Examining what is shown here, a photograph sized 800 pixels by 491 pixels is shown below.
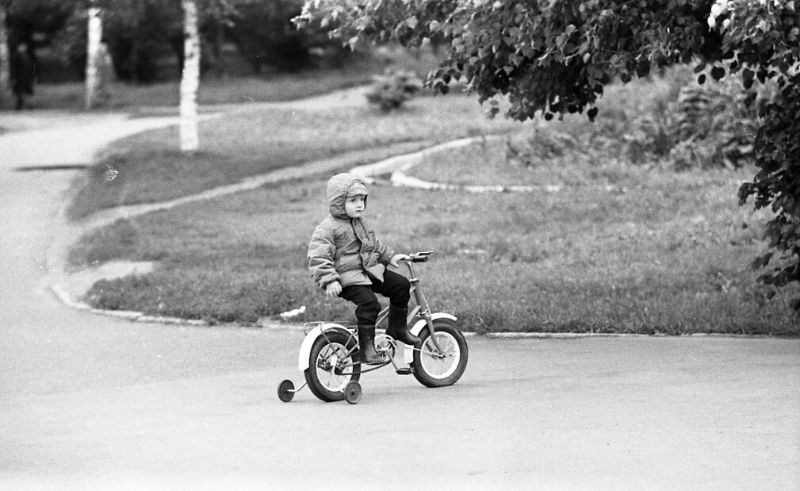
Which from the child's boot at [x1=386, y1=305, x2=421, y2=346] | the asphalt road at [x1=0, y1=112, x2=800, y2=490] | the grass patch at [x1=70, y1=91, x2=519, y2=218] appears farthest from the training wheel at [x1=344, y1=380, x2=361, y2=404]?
the grass patch at [x1=70, y1=91, x2=519, y2=218]

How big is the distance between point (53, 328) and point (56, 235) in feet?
18.3

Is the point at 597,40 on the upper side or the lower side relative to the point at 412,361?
upper

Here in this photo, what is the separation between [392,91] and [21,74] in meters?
14.5

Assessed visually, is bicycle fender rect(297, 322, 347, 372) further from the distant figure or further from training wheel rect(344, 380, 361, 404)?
the distant figure

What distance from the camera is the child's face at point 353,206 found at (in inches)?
365

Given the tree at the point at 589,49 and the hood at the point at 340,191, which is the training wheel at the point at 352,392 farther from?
the tree at the point at 589,49

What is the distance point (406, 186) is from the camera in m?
21.6

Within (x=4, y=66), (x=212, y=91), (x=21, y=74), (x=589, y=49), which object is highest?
(x=589, y=49)

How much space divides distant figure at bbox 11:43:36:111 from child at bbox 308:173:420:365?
107 feet

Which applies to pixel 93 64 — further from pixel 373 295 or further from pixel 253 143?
Result: pixel 373 295

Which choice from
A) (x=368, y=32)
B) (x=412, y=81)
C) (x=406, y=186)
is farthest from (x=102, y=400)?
(x=412, y=81)

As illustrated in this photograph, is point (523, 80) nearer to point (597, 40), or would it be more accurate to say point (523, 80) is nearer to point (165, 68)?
point (597, 40)

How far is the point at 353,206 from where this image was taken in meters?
9.27

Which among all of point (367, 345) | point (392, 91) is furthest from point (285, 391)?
point (392, 91)
